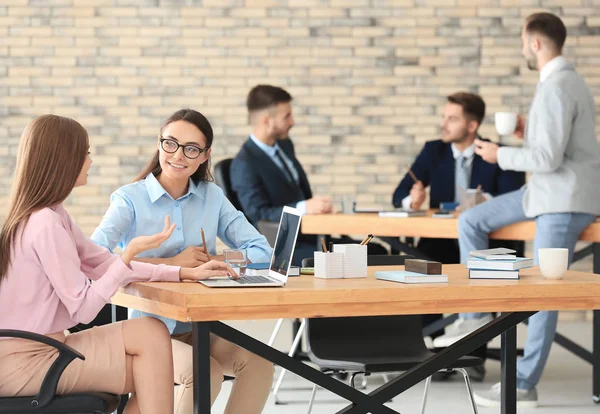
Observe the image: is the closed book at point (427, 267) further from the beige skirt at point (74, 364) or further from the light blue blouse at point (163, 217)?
the beige skirt at point (74, 364)

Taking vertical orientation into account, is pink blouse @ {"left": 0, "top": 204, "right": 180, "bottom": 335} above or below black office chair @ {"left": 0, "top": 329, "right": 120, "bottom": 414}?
above

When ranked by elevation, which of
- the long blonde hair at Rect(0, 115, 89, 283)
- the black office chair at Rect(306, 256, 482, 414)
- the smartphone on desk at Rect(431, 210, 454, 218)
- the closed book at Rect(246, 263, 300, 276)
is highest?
the long blonde hair at Rect(0, 115, 89, 283)

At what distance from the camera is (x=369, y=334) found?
408 centimetres

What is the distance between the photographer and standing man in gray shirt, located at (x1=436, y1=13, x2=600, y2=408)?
15.7ft

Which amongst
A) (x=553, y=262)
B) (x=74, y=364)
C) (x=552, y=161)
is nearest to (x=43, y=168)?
(x=74, y=364)

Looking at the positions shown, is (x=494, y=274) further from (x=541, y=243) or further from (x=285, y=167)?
(x=285, y=167)

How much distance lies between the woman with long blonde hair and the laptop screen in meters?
0.36

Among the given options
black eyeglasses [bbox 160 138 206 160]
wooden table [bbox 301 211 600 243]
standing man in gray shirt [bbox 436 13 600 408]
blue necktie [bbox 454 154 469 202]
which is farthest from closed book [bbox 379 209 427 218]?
black eyeglasses [bbox 160 138 206 160]

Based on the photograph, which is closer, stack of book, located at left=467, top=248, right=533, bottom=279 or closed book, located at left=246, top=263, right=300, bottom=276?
stack of book, located at left=467, top=248, right=533, bottom=279

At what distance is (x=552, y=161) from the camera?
4750 mm

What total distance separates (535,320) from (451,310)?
2100mm

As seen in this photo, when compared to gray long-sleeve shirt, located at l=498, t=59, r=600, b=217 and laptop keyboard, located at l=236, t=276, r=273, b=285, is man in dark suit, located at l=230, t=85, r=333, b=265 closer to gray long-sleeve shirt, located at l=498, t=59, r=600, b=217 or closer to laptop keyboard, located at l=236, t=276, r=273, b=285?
gray long-sleeve shirt, located at l=498, t=59, r=600, b=217

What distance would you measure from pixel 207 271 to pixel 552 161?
2.25 m

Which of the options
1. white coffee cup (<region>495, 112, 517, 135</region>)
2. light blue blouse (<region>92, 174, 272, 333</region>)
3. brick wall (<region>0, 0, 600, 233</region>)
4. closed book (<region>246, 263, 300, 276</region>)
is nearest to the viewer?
closed book (<region>246, 263, 300, 276</region>)
